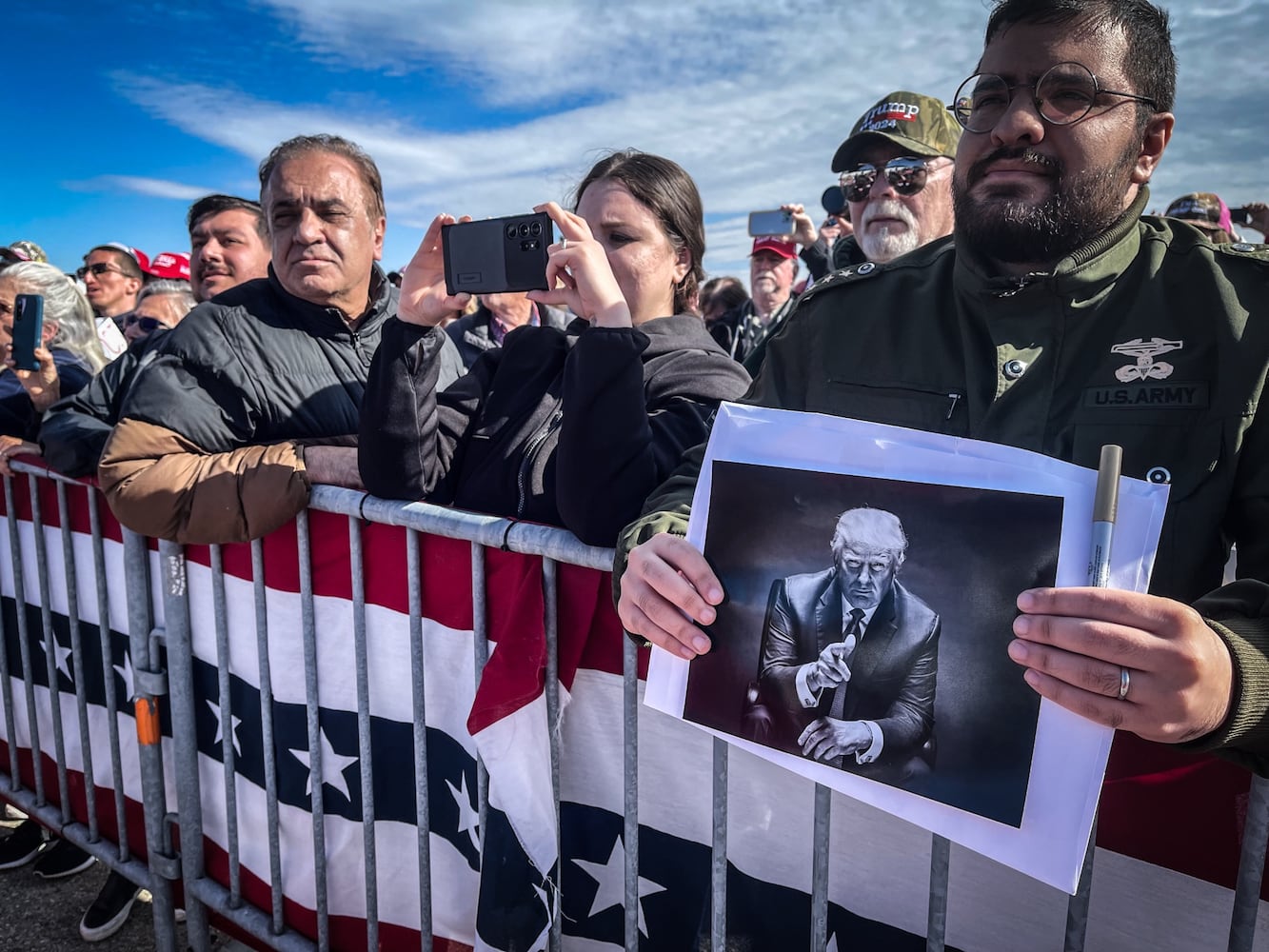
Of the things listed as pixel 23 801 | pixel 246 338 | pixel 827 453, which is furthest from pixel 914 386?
pixel 23 801

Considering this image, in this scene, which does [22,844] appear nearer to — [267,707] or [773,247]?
[267,707]

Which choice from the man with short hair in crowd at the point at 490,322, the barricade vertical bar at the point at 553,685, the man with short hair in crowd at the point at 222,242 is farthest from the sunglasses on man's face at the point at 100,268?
the barricade vertical bar at the point at 553,685

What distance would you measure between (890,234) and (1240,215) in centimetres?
394

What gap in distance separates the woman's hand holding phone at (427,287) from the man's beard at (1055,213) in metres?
1.24

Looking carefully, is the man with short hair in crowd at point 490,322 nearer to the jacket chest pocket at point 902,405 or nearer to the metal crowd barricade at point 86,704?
the metal crowd barricade at point 86,704

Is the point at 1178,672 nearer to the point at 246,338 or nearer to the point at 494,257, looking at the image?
the point at 494,257

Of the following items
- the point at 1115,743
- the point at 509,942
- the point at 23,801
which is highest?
the point at 1115,743

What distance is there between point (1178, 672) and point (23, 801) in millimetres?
3829

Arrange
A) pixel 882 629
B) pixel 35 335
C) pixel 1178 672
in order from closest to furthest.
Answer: pixel 1178 672 < pixel 882 629 < pixel 35 335

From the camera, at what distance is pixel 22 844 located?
130 inches

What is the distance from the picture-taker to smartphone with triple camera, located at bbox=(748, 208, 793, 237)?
515cm

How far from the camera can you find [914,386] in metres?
1.40

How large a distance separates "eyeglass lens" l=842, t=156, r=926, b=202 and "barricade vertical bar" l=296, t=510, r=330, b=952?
234cm

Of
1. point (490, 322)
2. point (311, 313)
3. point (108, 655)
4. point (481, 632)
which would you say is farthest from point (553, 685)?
point (490, 322)
